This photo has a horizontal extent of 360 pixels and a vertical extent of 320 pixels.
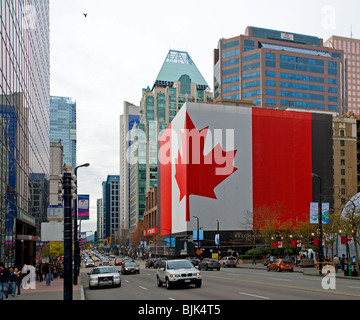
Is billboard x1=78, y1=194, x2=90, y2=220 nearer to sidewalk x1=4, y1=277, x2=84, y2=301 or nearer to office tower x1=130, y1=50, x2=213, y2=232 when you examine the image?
sidewalk x1=4, y1=277, x2=84, y2=301

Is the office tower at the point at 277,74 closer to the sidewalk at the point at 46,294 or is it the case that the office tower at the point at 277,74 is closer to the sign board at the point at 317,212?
the sign board at the point at 317,212

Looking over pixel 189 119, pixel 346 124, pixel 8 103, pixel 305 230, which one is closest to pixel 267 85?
pixel 346 124

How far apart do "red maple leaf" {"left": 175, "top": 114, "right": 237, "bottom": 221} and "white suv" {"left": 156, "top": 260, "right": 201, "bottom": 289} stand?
2916 inches

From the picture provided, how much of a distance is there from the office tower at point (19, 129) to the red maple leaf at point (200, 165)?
50.2 meters

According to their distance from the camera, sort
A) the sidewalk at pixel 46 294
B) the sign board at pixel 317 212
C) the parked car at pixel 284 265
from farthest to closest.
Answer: the parked car at pixel 284 265, the sign board at pixel 317 212, the sidewalk at pixel 46 294

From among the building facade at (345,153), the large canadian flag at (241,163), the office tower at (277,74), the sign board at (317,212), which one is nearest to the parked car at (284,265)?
the sign board at (317,212)

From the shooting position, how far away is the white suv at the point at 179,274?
25.3 metres

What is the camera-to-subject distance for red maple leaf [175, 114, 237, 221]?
101438mm

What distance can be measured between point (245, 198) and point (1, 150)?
80.0 m

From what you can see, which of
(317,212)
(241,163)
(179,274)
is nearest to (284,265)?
(317,212)

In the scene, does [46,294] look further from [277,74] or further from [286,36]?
[286,36]

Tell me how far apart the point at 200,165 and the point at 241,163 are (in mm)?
10708

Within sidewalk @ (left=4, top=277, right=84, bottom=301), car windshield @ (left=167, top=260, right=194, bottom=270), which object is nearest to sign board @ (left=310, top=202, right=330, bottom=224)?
car windshield @ (left=167, top=260, right=194, bottom=270)

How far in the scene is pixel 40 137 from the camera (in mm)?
58188
